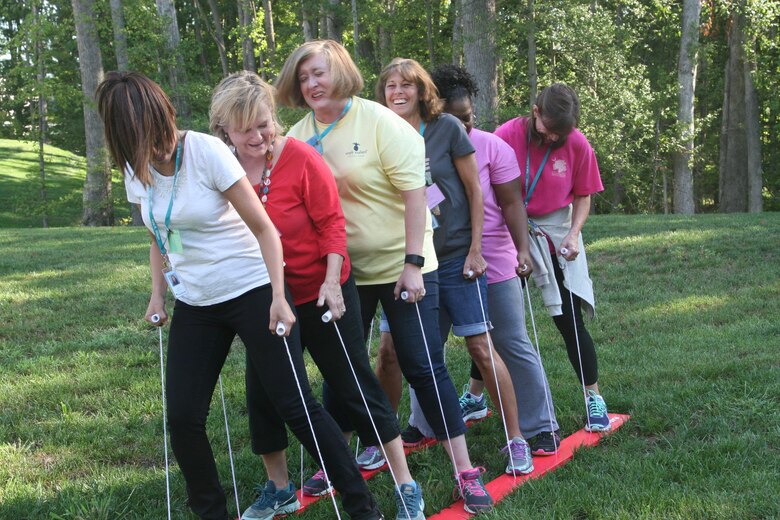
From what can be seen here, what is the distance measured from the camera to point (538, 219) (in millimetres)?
4809

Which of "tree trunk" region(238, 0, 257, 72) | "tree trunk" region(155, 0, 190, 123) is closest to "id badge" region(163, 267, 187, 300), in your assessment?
"tree trunk" region(155, 0, 190, 123)

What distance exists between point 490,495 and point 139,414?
242 cm

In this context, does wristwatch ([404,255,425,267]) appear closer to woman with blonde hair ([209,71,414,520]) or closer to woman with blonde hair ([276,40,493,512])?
woman with blonde hair ([276,40,493,512])

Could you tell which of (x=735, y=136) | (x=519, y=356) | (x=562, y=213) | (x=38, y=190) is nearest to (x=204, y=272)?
(x=519, y=356)

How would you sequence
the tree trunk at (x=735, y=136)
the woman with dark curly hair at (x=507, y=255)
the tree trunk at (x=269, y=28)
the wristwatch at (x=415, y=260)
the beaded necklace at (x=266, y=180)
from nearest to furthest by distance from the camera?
the beaded necklace at (x=266, y=180) < the wristwatch at (x=415, y=260) < the woman with dark curly hair at (x=507, y=255) < the tree trunk at (x=735, y=136) < the tree trunk at (x=269, y=28)

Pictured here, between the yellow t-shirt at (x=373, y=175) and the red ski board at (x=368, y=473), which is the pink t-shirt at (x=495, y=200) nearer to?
the yellow t-shirt at (x=373, y=175)

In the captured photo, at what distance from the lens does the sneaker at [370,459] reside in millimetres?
4395

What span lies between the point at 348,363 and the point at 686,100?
70.0ft

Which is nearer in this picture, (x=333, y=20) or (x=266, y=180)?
(x=266, y=180)

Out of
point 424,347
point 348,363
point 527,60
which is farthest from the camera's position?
point 527,60

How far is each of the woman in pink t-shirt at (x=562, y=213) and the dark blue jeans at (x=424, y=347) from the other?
1066mm

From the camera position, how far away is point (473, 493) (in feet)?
12.4

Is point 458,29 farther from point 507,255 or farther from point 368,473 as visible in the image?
point 368,473

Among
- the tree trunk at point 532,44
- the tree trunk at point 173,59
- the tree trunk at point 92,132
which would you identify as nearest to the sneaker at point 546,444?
the tree trunk at point 532,44
